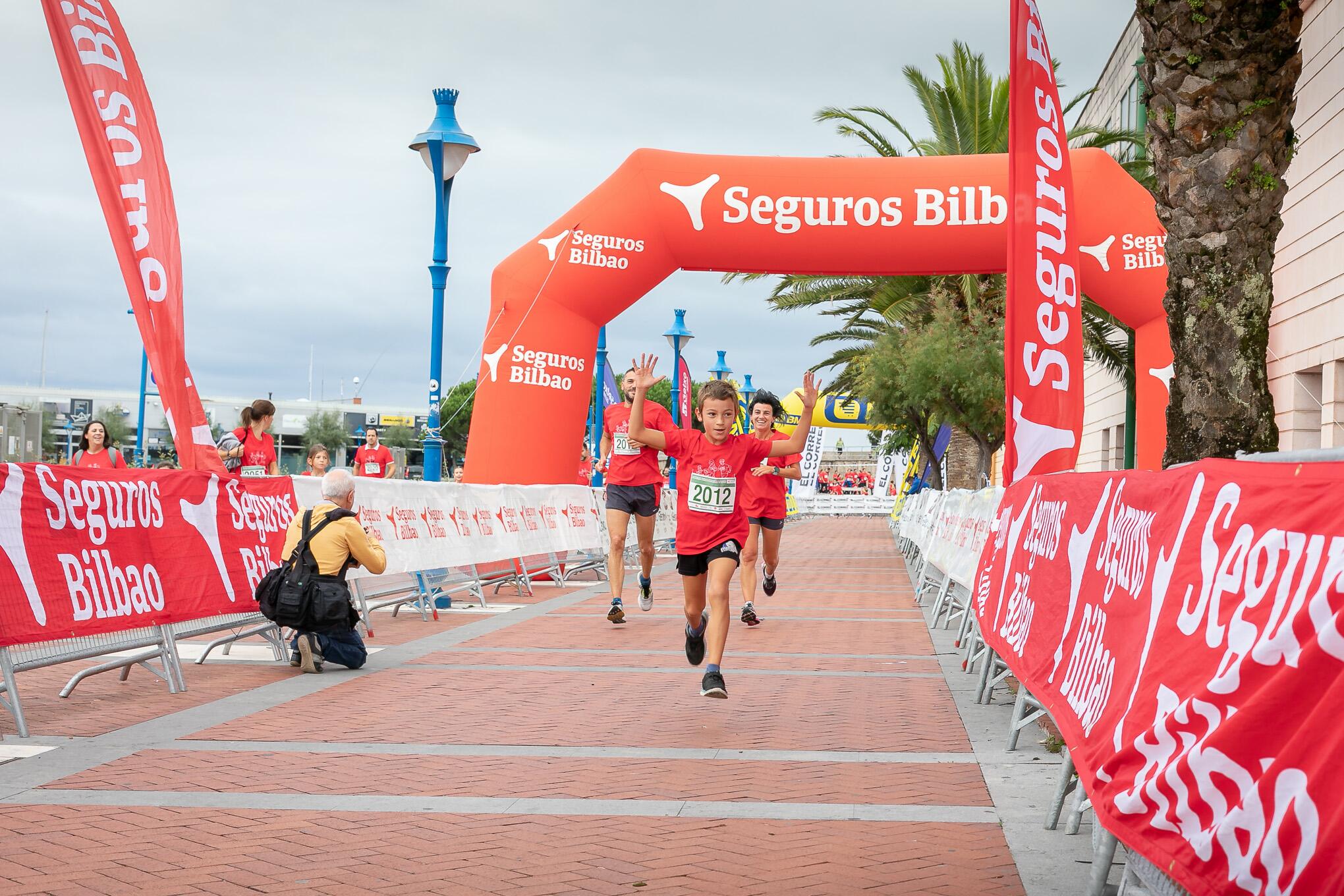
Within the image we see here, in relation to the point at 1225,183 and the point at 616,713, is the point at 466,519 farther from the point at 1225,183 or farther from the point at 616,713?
the point at 1225,183

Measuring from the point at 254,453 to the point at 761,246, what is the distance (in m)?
6.40

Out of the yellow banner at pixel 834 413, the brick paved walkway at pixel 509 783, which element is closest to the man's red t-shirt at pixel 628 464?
the brick paved walkway at pixel 509 783

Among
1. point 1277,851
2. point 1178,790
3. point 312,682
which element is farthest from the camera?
point 312,682

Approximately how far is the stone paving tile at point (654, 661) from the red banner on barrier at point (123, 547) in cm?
152

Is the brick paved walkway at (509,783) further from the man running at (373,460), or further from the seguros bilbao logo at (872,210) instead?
the seguros bilbao logo at (872,210)

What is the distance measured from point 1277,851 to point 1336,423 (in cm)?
1498

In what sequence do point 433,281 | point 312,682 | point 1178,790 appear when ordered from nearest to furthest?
point 1178,790
point 312,682
point 433,281

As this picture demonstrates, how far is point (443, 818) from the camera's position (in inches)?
201

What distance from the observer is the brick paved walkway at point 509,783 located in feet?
14.5

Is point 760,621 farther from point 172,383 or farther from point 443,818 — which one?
point 443,818

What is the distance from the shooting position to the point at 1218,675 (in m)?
2.97

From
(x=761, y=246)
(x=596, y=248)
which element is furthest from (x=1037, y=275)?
(x=596, y=248)

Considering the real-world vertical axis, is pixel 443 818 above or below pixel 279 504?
below

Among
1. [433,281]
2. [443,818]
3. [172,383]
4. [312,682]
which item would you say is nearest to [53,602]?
[312,682]
